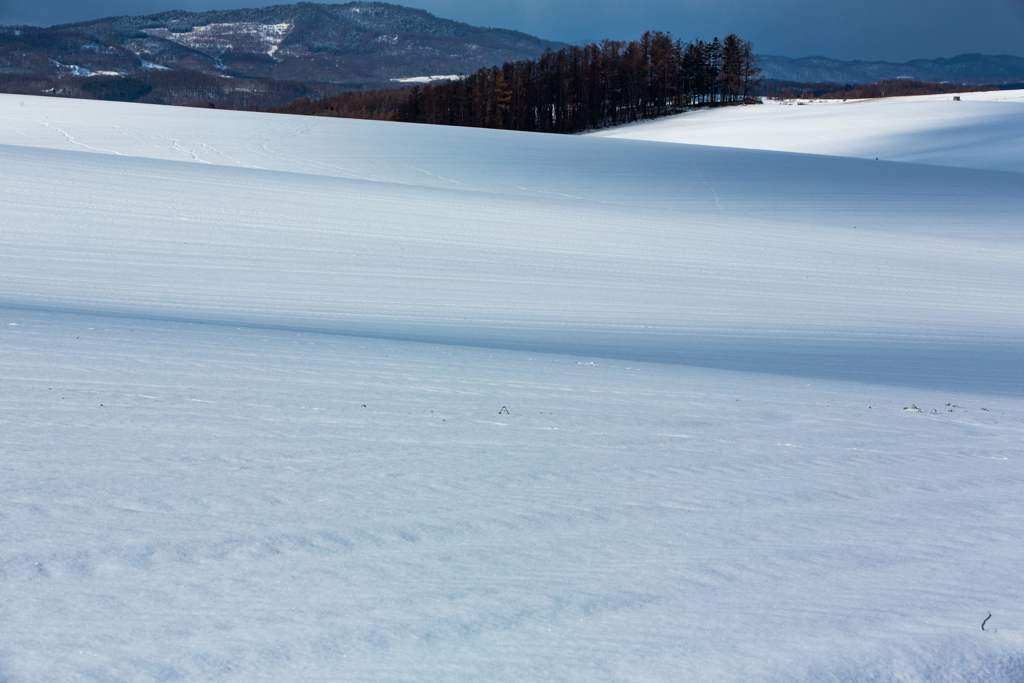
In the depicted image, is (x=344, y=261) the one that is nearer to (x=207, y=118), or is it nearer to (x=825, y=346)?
(x=825, y=346)

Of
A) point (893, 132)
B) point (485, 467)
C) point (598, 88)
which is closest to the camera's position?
point (485, 467)

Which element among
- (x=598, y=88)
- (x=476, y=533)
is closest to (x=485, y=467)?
(x=476, y=533)

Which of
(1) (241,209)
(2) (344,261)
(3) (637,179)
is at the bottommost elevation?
(2) (344,261)

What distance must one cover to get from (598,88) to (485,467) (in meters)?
60.7

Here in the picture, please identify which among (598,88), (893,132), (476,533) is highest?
(598,88)

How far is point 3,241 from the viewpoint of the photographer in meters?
8.41

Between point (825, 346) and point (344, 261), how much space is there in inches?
212

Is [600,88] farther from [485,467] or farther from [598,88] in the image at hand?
[485,467]

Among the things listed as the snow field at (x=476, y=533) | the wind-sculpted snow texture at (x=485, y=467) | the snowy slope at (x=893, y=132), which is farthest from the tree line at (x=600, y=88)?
the snow field at (x=476, y=533)

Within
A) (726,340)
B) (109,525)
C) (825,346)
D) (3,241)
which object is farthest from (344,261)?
(109,525)

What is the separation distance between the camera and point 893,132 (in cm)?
3180

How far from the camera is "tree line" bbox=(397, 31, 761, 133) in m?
58.6

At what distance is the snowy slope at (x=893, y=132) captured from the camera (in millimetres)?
25953

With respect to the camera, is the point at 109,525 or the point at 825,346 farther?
the point at 825,346
